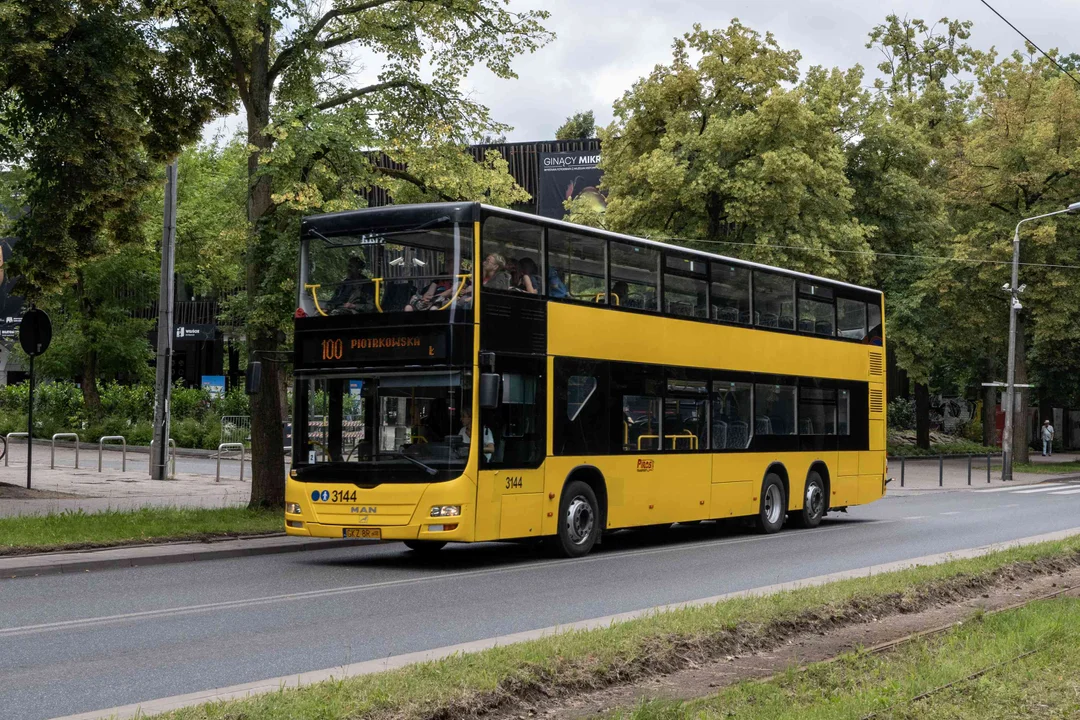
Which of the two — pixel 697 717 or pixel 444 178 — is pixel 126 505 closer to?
pixel 444 178

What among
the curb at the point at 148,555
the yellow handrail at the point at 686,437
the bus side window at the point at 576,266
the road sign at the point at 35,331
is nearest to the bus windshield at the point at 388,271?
the bus side window at the point at 576,266

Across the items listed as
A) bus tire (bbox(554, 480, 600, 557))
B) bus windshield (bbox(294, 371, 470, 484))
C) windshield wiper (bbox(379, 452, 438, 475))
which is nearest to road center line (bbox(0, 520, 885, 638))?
bus tire (bbox(554, 480, 600, 557))

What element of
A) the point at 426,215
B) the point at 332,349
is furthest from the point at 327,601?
the point at 426,215

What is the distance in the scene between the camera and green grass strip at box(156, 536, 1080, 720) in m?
6.69

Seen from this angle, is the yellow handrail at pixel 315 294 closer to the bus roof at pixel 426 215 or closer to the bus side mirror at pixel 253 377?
the bus roof at pixel 426 215

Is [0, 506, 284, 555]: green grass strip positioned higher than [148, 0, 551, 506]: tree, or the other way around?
[148, 0, 551, 506]: tree

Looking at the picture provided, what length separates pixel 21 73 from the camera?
1884 centimetres

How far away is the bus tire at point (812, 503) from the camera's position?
21.7 m

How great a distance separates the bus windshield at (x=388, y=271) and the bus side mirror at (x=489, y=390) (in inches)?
33.8

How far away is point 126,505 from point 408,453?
8.63 metres

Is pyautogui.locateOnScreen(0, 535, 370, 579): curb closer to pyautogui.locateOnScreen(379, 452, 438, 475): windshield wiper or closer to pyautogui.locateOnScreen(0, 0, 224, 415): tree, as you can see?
pyautogui.locateOnScreen(379, 452, 438, 475): windshield wiper

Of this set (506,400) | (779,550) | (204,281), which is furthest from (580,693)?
(204,281)

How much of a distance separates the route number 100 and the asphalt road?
242cm

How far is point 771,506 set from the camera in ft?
68.1
